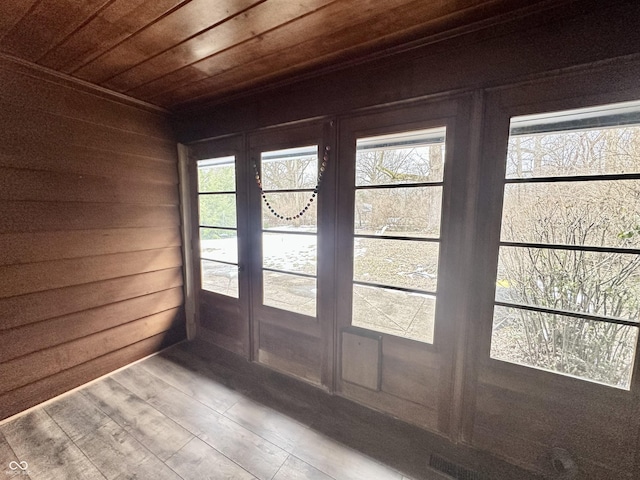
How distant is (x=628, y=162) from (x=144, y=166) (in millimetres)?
3279

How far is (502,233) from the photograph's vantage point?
143 centimetres

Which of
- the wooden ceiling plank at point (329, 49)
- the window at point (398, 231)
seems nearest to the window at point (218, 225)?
the wooden ceiling plank at point (329, 49)

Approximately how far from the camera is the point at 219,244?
2.61 meters

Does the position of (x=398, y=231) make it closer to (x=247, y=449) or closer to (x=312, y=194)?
(x=312, y=194)

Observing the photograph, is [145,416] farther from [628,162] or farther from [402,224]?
[628,162]

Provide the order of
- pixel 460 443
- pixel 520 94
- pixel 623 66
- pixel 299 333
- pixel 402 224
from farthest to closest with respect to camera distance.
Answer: pixel 299 333 < pixel 402 224 < pixel 460 443 < pixel 520 94 < pixel 623 66

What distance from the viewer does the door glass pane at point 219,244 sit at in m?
2.50

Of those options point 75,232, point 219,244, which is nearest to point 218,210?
point 219,244

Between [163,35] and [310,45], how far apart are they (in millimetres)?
805

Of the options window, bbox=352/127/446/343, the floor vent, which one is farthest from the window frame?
the floor vent

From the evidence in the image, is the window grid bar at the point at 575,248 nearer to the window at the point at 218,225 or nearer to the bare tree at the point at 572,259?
the bare tree at the point at 572,259

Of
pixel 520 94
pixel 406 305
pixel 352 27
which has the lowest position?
pixel 406 305

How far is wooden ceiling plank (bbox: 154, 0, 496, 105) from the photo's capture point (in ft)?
4.06

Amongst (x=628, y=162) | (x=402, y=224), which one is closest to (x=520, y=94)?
(x=628, y=162)
